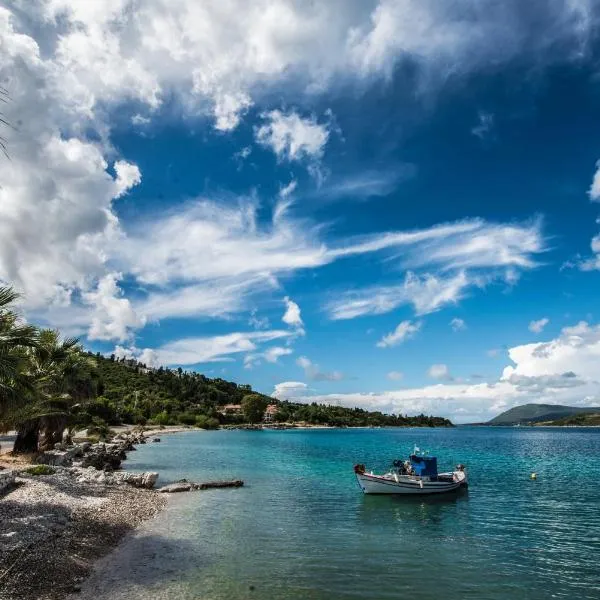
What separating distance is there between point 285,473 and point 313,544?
3299cm

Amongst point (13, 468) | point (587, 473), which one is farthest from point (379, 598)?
point (587, 473)

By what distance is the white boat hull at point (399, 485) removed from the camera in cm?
4200

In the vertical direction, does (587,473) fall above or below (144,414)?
below

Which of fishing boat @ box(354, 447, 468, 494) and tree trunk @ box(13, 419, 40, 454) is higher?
tree trunk @ box(13, 419, 40, 454)

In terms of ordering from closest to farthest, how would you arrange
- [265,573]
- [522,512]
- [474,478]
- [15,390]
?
[265,573] < [15,390] < [522,512] < [474,478]

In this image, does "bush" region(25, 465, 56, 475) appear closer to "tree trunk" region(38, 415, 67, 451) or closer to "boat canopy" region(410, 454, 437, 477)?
"tree trunk" region(38, 415, 67, 451)

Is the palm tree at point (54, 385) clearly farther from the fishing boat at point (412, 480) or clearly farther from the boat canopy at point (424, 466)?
the boat canopy at point (424, 466)

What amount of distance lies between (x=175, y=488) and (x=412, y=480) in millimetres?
20518

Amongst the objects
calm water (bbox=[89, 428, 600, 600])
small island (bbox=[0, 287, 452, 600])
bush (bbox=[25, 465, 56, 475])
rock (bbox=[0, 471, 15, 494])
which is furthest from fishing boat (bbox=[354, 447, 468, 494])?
rock (bbox=[0, 471, 15, 494])

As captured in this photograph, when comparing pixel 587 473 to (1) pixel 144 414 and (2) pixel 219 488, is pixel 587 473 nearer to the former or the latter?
(2) pixel 219 488

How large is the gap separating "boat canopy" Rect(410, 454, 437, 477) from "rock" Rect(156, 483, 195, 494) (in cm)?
2039

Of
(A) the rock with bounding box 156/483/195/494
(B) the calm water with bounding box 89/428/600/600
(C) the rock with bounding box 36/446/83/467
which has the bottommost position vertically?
(B) the calm water with bounding box 89/428/600/600

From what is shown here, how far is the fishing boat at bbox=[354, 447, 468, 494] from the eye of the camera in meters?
42.1

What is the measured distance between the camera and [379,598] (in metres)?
18.8
